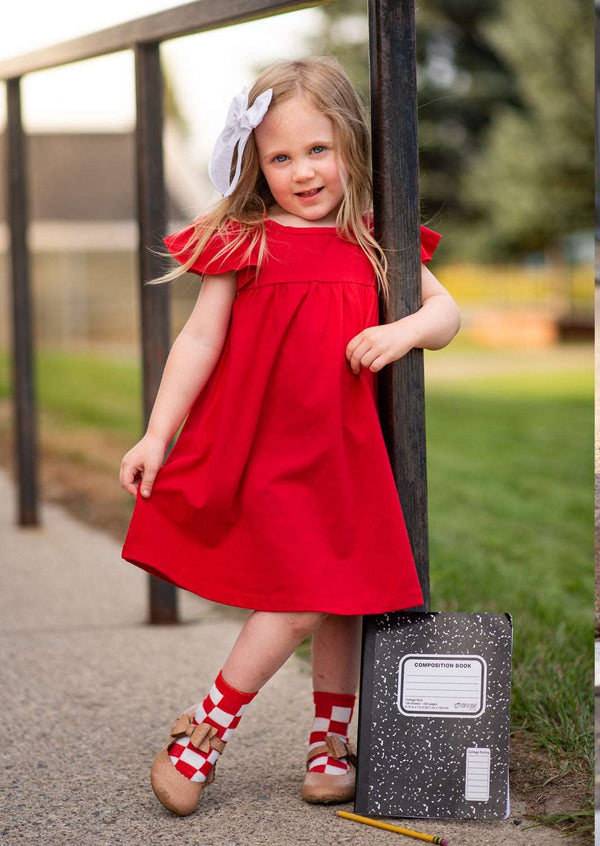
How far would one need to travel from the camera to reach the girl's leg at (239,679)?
6.46ft

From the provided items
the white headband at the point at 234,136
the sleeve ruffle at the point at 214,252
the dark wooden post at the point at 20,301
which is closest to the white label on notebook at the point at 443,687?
the sleeve ruffle at the point at 214,252

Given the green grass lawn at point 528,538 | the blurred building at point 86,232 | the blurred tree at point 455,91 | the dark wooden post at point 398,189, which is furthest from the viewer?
the blurred tree at point 455,91

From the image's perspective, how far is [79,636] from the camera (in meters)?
3.24

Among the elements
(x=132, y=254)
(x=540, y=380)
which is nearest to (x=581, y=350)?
(x=540, y=380)

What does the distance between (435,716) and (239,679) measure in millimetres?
383

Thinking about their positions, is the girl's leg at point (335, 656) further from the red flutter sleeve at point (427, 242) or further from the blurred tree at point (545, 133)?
the blurred tree at point (545, 133)

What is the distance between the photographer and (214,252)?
6.72ft

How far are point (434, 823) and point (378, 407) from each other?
80 cm

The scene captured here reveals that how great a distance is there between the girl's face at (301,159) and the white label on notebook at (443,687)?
90 cm

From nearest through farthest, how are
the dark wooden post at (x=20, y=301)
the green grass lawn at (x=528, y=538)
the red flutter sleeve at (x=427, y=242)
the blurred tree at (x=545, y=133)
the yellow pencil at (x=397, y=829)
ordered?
1. the yellow pencil at (x=397, y=829)
2. the red flutter sleeve at (x=427, y=242)
3. the green grass lawn at (x=528, y=538)
4. the dark wooden post at (x=20, y=301)
5. the blurred tree at (x=545, y=133)

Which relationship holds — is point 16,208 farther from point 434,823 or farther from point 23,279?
point 434,823

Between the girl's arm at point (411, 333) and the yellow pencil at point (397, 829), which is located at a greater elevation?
the girl's arm at point (411, 333)

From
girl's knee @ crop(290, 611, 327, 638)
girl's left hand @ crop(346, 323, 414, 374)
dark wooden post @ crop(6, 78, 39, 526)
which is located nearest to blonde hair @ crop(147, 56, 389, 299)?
girl's left hand @ crop(346, 323, 414, 374)

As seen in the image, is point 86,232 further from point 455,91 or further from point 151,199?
point 151,199
